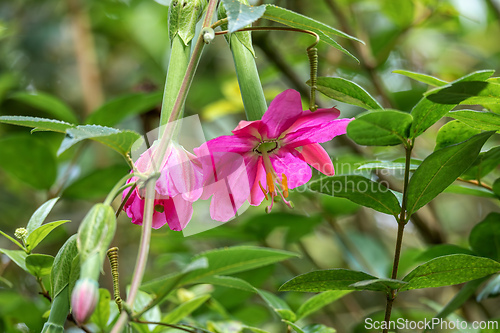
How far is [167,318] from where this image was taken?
0.53 metres

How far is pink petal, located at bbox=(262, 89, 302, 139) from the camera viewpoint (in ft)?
1.31

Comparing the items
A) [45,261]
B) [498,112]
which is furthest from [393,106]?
[45,261]

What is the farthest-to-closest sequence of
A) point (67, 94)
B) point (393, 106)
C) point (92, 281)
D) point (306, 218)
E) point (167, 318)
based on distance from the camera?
point (67, 94) → point (393, 106) → point (306, 218) → point (167, 318) → point (92, 281)

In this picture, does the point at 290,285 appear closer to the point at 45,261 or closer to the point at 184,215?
the point at 184,215

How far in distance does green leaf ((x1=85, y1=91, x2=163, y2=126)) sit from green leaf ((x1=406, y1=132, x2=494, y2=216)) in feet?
1.74

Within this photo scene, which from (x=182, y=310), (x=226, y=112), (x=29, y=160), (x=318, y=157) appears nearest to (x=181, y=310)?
(x=182, y=310)

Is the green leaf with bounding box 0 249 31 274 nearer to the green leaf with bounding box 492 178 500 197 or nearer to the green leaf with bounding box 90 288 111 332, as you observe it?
the green leaf with bounding box 90 288 111 332

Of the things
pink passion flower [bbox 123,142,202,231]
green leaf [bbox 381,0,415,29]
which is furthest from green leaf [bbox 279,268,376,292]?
green leaf [bbox 381,0,415,29]

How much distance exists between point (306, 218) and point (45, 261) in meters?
0.49

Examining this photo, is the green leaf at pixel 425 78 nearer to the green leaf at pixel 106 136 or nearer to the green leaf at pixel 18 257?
the green leaf at pixel 106 136

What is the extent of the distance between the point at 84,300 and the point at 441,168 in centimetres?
29

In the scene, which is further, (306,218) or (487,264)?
(306,218)

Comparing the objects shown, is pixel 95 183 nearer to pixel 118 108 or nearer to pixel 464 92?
pixel 118 108

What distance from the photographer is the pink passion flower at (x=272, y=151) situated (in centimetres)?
42
